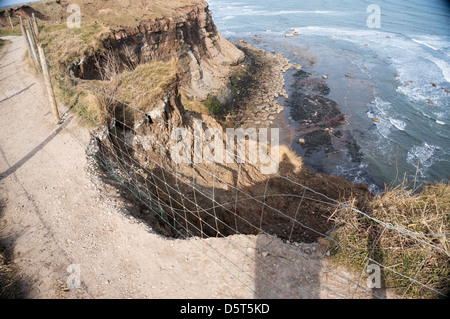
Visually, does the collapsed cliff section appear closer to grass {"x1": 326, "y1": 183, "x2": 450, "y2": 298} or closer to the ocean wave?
the ocean wave

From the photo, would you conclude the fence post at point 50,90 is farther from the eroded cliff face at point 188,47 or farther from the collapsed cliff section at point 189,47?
the collapsed cliff section at point 189,47

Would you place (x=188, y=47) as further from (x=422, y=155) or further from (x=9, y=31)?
(x=422, y=155)

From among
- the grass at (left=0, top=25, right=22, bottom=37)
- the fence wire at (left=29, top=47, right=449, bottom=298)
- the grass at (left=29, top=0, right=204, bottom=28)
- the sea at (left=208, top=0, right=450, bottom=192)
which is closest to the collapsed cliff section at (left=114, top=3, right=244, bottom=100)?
the grass at (left=29, top=0, right=204, bottom=28)

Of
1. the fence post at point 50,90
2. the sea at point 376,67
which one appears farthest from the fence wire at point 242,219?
the sea at point 376,67

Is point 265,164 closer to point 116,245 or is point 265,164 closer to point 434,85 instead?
point 116,245

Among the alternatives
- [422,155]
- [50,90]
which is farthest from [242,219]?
[422,155]
